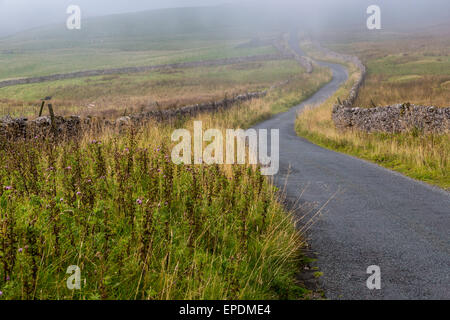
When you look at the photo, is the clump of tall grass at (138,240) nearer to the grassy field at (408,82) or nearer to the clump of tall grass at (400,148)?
the clump of tall grass at (400,148)

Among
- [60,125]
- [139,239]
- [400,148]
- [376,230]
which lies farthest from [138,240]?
[400,148]

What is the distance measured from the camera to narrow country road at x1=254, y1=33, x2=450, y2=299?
4.48m

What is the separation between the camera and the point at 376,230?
631 centimetres

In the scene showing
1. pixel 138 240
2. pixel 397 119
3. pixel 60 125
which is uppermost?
pixel 60 125

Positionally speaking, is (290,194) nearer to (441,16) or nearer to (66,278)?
(66,278)

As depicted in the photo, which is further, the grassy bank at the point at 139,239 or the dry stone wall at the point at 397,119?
the dry stone wall at the point at 397,119

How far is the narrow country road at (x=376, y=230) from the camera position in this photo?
4.48m

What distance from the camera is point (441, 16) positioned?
176375 mm

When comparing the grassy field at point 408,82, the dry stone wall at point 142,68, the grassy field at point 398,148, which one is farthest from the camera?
the dry stone wall at point 142,68

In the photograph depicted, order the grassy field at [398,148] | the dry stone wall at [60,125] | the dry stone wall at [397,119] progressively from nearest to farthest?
the dry stone wall at [60,125]
the grassy field at [398,148]
the dry stone wall at [397,119]

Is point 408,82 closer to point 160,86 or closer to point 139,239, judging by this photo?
point 160,86

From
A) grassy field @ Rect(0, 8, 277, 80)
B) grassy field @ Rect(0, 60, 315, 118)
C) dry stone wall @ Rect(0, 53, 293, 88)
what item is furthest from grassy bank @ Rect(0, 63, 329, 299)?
grassy field @ Rect(0, 8, 277, 80)

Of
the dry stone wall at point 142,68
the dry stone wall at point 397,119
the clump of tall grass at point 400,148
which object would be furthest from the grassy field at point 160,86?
the clump of tall grass at point 400,148

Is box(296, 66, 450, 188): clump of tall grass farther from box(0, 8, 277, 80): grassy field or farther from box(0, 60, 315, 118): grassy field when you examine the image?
box(0, 8, 277, 80): grassy field
